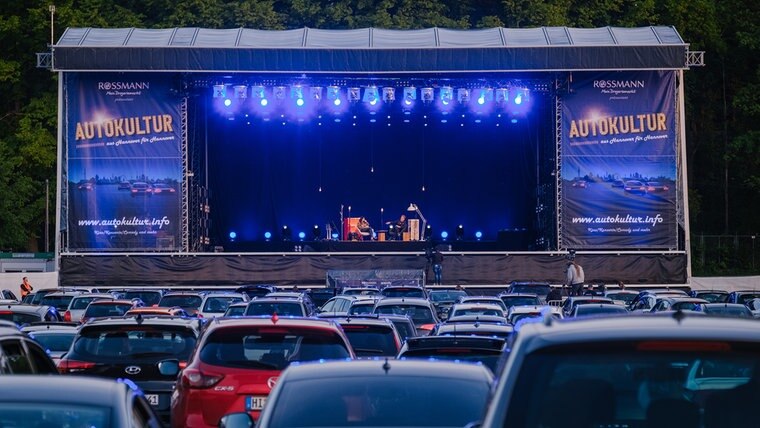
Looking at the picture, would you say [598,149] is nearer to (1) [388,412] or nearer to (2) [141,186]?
(2) [141,186]

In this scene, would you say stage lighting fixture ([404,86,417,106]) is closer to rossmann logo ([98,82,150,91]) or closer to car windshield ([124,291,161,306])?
rossmann logo ([98,82,150,91])

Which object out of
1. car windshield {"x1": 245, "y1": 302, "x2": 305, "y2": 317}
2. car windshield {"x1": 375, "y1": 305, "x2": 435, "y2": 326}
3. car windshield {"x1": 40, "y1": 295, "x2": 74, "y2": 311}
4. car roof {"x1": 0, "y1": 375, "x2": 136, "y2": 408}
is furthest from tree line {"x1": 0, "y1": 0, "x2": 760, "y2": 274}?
car roof {"x1": 0, "y1": 375, "x2": 136, "y2": 408}

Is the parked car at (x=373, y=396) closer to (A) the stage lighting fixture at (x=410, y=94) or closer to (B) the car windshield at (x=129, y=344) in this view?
(B) the car windshield at (x=129, y=344)

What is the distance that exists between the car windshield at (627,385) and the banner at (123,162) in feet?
131

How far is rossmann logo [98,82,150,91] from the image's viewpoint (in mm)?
46000

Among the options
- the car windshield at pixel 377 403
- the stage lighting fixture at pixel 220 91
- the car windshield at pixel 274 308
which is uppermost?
the stage lighting fixture at pixel 220 91

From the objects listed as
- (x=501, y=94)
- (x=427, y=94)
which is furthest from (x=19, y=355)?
(x=501, y=94)

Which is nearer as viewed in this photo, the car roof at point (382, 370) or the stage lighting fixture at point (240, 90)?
the car roof at point (382, 370)

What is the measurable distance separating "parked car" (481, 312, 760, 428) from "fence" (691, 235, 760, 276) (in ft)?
196

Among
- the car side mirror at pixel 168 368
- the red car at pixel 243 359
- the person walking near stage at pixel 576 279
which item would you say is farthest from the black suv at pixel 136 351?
the person walking near stage at pixel 576 279

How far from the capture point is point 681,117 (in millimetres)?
46031

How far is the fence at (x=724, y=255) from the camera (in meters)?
65.2

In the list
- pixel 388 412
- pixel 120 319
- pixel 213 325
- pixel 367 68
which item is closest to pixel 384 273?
pixel 367 68

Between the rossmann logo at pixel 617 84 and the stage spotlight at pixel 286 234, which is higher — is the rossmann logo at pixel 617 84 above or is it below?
above
